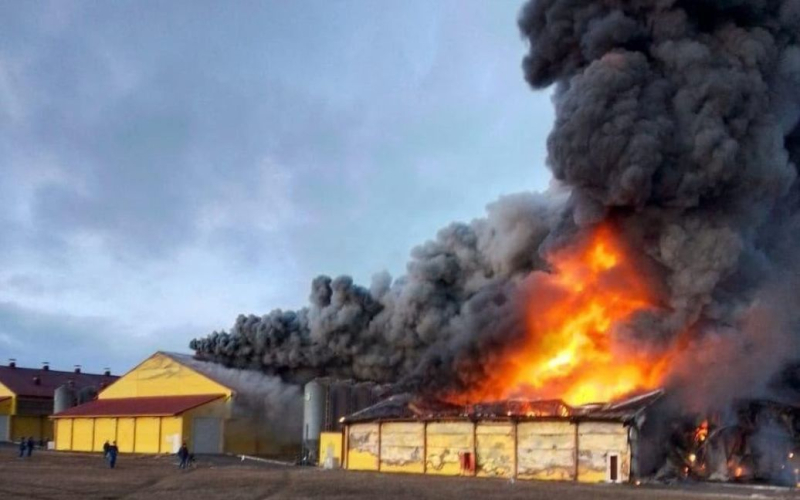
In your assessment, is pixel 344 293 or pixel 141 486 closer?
pixel 141 486

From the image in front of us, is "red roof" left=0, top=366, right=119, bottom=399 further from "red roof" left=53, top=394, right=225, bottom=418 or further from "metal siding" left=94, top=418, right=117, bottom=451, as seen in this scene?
"metal siding" left=94, top=418, right=117, bottom=451

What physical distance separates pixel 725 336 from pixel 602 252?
7.85 m

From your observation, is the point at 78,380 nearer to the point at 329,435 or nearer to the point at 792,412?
the point at 329,435

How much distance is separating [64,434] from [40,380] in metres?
21.1

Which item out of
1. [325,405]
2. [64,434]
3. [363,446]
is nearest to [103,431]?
[64,434]

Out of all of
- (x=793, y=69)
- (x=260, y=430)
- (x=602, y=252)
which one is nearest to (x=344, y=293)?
(x=260, y=430)

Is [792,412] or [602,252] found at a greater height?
[602,252]

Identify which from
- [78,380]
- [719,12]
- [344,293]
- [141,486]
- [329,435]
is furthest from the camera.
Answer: [78,380]

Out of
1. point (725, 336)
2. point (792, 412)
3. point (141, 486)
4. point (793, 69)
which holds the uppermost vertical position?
point (793, 69)

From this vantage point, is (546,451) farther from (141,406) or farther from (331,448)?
(141,406)

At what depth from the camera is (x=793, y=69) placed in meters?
47.7

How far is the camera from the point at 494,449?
47562mm

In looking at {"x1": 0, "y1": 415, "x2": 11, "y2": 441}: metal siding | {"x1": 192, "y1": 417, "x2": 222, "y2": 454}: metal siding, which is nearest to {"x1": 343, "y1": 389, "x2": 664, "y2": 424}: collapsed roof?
{"x1": 192, "y1": 417, "x2": 222, "y2": 454}: metal siding

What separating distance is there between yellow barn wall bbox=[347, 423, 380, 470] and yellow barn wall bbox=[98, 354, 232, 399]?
57.8 ft
